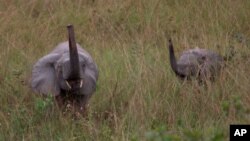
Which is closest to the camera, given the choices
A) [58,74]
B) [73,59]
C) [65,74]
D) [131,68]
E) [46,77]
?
[73,59]

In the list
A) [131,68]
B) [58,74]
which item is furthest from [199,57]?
[58,74]

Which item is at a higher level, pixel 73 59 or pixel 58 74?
pixel 73 59

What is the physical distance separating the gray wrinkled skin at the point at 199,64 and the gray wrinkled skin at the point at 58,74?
855mm

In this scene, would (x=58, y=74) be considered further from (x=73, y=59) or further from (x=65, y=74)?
(x=73, y=59)

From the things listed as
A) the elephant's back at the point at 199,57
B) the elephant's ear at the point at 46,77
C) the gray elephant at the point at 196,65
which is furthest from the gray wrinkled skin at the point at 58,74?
the elephant's back at the point at 199,57

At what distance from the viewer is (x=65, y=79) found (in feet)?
16.5

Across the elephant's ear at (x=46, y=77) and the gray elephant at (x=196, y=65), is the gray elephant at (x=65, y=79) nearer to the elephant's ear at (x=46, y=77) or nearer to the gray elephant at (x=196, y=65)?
the elephant's ear at (x=46, y=77)

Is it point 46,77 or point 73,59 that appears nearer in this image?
point 73,59

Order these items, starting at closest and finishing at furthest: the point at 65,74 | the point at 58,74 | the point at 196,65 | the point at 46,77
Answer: the point at 65,74, the point at 58,74, the point at 46,77, the point at 196,65

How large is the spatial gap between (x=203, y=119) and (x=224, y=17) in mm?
3149

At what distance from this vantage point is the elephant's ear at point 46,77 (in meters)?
5.30

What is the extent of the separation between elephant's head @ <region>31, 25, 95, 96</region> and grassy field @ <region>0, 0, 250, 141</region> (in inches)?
6.7

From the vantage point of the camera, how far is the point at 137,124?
4910 millimetres

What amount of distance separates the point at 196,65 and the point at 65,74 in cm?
139
